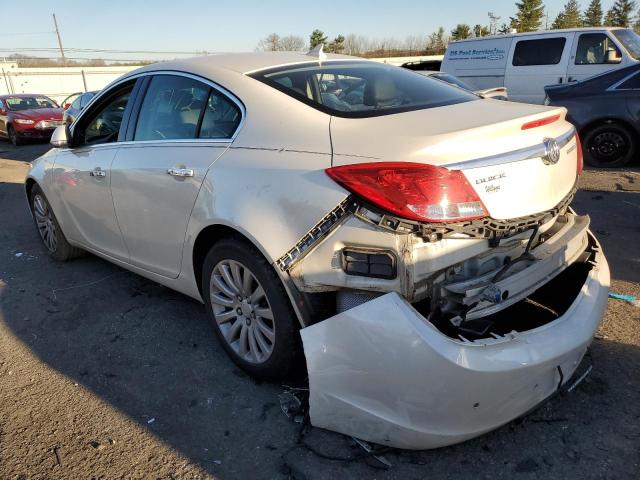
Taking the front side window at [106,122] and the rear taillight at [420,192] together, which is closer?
the rear taillight at [420,192]

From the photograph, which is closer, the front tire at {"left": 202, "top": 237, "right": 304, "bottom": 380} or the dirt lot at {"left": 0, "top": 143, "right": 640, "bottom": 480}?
the dirt lot at {"left": 0, "top": 143, "right": 640, "bottom": 480}

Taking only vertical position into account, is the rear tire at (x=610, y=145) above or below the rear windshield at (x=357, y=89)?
below

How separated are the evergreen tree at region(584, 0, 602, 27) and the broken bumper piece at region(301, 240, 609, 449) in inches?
2979

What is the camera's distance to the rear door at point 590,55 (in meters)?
10.1

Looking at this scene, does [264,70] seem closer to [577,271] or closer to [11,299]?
[577,271]

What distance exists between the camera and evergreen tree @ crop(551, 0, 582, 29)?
61.2 metres

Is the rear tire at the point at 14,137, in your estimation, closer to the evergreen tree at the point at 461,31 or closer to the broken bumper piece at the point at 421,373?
the broken bumper piece at the point at 421,373

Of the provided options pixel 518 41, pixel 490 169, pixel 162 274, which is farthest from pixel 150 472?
pixel 518 41

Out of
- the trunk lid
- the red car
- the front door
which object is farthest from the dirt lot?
the red car

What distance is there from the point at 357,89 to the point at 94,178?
6.70 ft

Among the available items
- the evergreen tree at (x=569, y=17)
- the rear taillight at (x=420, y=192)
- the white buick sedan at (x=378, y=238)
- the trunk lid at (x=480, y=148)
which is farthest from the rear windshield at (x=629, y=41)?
the evergreen tree at (x=569, y=17)

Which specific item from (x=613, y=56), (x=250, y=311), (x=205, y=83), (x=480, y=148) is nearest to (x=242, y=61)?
(x=205, y=83)

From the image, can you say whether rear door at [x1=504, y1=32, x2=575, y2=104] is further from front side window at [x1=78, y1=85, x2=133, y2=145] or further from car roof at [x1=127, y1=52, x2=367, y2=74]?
front side window at [x1=78, y1=85, x2=133, y2=145]

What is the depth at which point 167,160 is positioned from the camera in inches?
121
